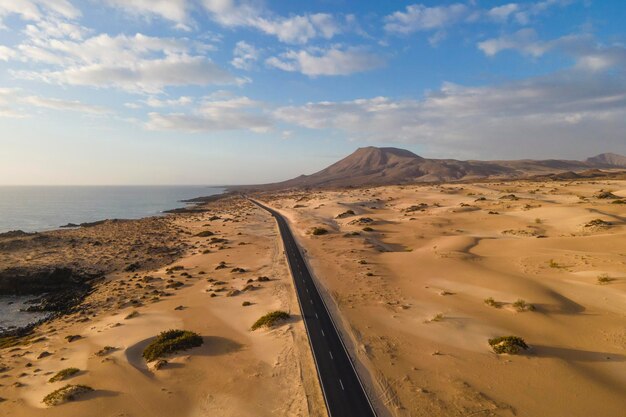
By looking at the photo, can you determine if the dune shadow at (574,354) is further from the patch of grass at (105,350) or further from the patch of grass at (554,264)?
the patch of grass at (105,350)

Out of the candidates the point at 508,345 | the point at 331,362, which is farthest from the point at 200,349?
the point at 508,345

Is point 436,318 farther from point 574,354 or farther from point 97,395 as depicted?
point 97,395

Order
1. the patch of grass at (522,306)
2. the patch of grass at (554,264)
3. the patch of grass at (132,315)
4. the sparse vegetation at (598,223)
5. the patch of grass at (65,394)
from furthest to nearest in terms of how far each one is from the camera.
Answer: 1. the sparse vegetation at (598,223)
2. the patch of grass at (554,264)
3. the patch of grass at (132,315)
4. the patch of grass at (522,306)
5. the patch of grass at (65,394)

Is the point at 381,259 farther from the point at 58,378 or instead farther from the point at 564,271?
the point at 58,378

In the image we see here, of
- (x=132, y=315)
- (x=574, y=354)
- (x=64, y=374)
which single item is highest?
(x=64, y=374)

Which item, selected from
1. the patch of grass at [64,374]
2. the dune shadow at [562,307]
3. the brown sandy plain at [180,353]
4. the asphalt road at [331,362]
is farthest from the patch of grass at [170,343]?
the dune shadow at [562,307]

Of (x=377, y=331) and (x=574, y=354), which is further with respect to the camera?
(x=377, y=331)
